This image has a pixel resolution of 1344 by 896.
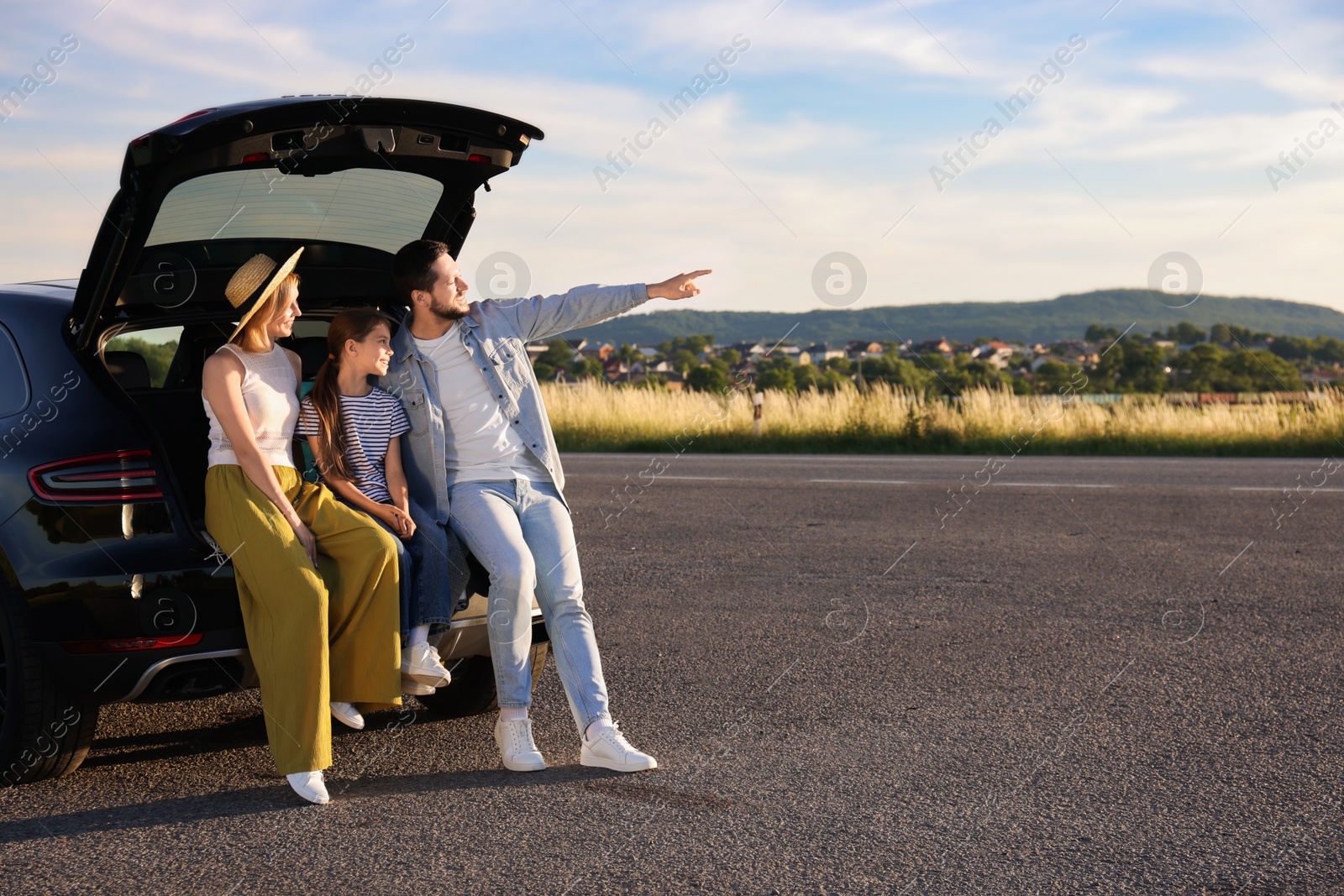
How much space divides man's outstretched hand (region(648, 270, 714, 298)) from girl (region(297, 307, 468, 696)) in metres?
1.04

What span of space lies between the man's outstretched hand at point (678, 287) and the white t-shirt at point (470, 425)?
76 centimetres

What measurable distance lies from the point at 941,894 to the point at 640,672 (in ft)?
8.31

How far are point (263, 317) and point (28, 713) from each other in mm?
1476

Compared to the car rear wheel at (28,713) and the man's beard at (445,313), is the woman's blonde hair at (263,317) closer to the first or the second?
the man's beard at (445,313)

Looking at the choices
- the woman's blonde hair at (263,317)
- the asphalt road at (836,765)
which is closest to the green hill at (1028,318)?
the asphalt road at (836,765)

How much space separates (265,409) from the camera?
411 centimetres

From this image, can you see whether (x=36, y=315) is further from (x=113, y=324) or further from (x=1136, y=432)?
(x=1136, y=432)

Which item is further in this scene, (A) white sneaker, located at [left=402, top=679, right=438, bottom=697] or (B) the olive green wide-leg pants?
(A) white sneaker, located at [left=402, top=679, right=438, bottom=697]

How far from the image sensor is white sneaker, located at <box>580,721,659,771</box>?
4047 millimetres

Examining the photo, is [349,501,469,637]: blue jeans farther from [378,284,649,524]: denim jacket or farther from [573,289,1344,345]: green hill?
[573,289,1344,345]: green hill

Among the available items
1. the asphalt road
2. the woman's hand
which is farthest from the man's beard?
the asphalt road

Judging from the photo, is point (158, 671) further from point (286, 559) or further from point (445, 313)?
point (445, 313)

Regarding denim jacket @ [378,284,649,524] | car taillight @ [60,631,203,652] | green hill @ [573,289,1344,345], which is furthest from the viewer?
green hill @ [573,289,1344,345]

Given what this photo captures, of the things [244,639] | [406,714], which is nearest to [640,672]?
[406,714]
